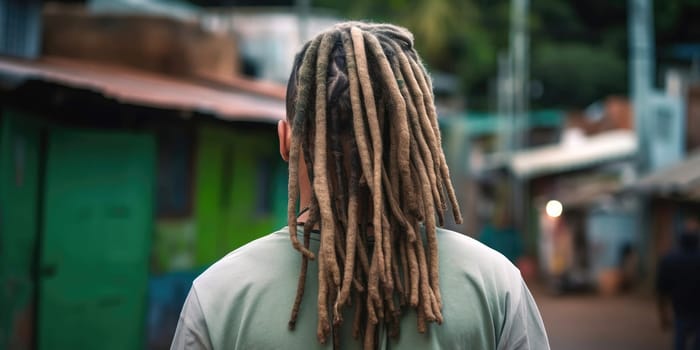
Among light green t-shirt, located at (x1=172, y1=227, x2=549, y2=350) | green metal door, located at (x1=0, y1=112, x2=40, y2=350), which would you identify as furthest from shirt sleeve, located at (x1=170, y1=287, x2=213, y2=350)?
green metal door, located at (x1=0, y1=112, x2=40, y2=350)

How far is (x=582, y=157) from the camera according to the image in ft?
81.5

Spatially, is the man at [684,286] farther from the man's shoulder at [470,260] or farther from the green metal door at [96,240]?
the man's shoulder at [470,260]

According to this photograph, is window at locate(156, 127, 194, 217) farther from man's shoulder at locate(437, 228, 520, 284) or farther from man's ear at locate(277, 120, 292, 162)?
man's shoulder at locate(437, 228, 520, 284)

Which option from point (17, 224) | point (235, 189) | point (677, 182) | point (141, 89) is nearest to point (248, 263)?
point (17, 224)

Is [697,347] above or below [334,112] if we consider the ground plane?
below

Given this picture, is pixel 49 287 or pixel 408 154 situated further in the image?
pixel 49 287

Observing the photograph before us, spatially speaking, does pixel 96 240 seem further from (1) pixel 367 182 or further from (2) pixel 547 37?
(2) pixel 547 37

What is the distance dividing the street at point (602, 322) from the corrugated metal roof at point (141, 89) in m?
5.44

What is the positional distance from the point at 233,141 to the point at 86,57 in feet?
9.40

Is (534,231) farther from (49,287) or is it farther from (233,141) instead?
(49,287)

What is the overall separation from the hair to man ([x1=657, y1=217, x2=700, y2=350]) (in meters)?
6.80

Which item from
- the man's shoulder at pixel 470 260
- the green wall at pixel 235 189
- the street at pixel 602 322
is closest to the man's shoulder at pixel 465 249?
the man's shoulder at pixel 470 260

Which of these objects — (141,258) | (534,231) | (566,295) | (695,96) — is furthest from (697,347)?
(534,231)

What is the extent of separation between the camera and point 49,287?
7.04 metres
